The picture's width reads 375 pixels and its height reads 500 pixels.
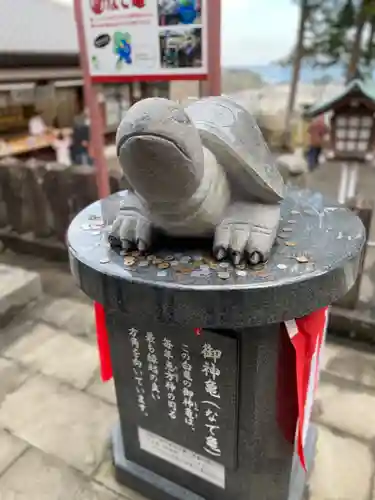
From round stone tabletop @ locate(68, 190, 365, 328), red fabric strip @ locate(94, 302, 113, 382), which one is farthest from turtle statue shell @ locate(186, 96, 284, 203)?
red fabric strip @ locate(94, 302, 113, 382)

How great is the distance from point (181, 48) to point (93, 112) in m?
0.76

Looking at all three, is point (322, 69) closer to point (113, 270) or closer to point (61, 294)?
point (61, 294)

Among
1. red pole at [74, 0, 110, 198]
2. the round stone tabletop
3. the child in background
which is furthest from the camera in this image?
the child in background

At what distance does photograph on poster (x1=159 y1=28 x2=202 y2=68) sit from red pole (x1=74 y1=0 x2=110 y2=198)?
0.53m

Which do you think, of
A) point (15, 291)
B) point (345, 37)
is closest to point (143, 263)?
point (15, 291)

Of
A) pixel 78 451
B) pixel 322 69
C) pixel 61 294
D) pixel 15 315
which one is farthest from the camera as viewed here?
pixel 322 69

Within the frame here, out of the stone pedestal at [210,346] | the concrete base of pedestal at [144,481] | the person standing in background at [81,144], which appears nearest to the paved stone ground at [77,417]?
the concrete base of pedestal at [144,481]

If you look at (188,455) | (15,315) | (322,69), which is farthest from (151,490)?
(322,69)

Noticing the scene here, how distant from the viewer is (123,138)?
2.51 feet

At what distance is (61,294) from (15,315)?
36 cm

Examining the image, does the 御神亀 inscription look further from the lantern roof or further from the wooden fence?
the lantern roof

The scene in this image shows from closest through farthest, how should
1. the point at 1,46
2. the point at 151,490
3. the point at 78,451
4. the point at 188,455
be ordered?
1. the point at 188,455
2. the point at 151,490
3. the point at 78,451
4. the point at 1,46

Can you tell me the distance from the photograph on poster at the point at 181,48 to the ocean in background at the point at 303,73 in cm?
607

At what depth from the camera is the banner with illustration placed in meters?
1.86
